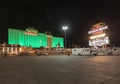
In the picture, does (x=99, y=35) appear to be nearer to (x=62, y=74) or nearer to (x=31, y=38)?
(x=62, y=74)

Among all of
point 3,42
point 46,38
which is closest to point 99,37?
point 3,42

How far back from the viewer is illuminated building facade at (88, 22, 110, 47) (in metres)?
63.8

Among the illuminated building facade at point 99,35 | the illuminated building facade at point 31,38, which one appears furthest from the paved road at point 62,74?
the illuminated building facade at point 31,38

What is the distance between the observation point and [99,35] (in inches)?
2628

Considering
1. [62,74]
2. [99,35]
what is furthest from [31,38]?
[62,74]

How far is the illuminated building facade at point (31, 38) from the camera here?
348ft

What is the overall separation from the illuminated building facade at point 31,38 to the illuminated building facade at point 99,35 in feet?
157

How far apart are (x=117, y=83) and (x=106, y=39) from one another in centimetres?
5557

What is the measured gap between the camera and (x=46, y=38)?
128500mm

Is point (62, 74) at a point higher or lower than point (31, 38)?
lower

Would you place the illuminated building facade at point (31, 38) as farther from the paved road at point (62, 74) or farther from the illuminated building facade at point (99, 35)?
the paved road at point (62, 74)

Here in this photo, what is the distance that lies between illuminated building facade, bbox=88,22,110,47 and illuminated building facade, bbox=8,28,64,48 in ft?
157

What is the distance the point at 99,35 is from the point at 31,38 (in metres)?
58.4

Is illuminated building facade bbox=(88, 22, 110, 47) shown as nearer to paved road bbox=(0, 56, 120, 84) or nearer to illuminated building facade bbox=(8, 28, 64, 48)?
paved road bbox=(0, 56, 120, 84)
